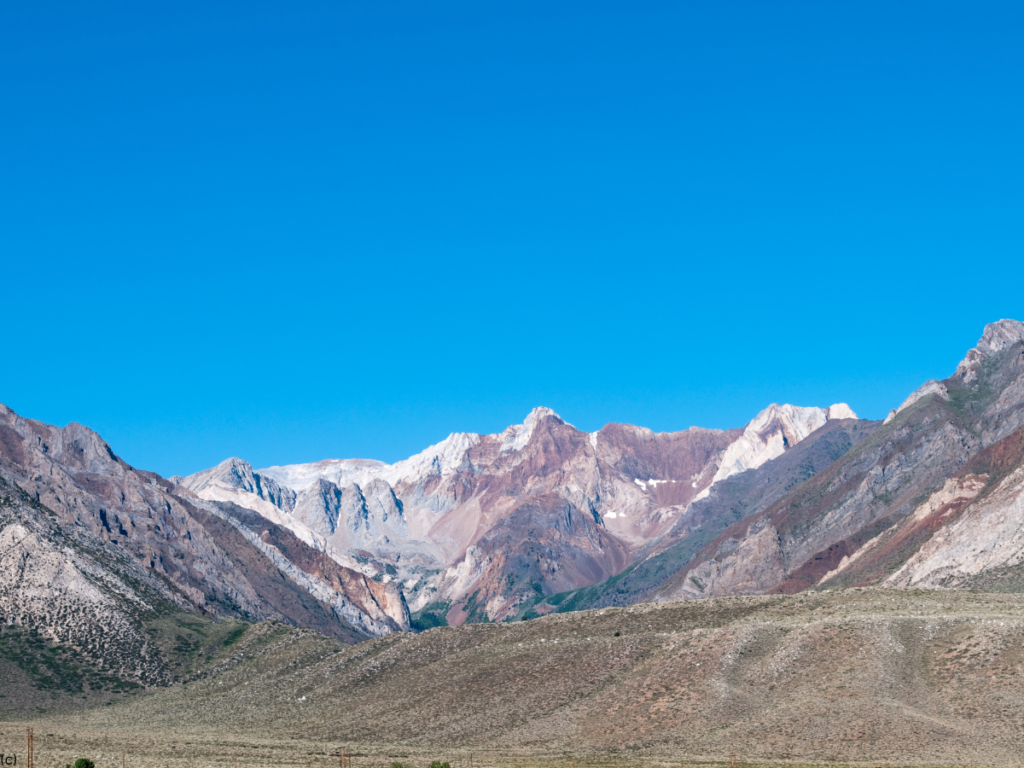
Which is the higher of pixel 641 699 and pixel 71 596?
pixel 71 596

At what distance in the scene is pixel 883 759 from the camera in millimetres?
71688

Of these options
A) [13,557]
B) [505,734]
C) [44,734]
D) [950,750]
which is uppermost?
[13,557]

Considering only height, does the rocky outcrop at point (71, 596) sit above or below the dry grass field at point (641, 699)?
above

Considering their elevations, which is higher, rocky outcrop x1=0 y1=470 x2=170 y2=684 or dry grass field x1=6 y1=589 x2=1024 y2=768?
rocky outcrop x1=0 y1=470 x2=170 y2=684

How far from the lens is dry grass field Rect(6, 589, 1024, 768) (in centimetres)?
7748

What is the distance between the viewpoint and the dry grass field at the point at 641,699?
7748 cm

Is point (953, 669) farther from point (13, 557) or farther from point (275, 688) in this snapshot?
point (13, 557)

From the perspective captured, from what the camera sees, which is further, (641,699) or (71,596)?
(71,596)

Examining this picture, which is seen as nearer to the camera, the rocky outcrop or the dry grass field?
the dry grass field

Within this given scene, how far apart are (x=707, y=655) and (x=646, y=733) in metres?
14.7

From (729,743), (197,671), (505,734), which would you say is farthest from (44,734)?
(729,743)

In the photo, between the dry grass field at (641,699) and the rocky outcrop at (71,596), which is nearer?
the dry grass field at (641,699)

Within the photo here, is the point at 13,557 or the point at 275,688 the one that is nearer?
the point at 275,688

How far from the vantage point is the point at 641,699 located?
3612 inches
